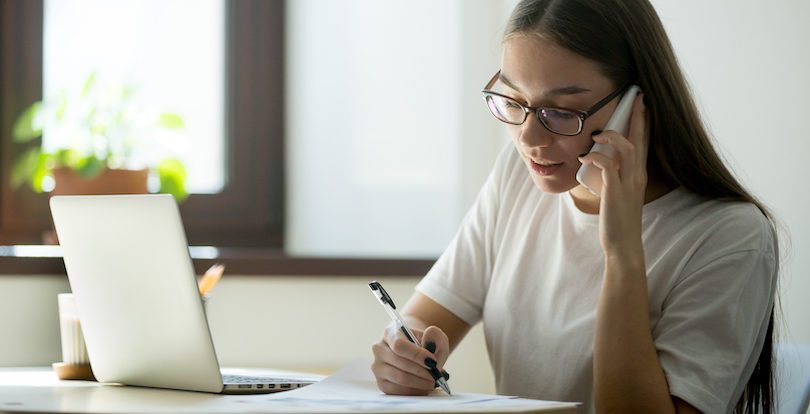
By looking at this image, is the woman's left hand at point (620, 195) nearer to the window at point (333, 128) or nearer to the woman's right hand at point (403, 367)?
the woman's right hand at point (403, 367)

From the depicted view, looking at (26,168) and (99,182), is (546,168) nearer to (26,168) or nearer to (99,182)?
(99,182)

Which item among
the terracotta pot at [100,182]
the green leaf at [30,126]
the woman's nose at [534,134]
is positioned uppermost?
the woman's nose at [534,134]

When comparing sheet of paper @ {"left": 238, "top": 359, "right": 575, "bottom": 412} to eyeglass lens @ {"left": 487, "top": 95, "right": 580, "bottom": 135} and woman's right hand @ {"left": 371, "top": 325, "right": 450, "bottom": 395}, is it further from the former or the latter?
eyeglass lens @ {"left": 487, "top": 95, "right": 580, "bottom": 135}

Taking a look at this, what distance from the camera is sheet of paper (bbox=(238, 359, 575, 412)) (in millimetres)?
861

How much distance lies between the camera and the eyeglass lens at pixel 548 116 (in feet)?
3.93

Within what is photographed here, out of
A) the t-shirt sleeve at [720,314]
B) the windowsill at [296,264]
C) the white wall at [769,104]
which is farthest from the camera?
the windowsill at [296,264]

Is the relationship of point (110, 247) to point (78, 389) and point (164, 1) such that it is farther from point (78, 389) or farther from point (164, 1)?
point (164, 1)

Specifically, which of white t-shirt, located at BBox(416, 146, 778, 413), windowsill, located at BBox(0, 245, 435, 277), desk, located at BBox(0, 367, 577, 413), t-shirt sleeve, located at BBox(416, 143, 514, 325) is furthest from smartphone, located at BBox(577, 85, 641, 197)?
windowsill, located at BBox(0, 245, 435, 277)

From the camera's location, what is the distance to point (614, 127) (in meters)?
1.20

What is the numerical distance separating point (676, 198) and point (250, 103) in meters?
→ 1.56

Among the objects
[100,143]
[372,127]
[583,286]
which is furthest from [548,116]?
A: [100,143]

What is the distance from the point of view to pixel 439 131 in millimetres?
2443

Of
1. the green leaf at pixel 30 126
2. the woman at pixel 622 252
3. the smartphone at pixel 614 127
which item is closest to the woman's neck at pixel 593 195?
the woman at pixel 622 252

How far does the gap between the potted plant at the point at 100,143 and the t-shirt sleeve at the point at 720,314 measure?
1.57 metres
